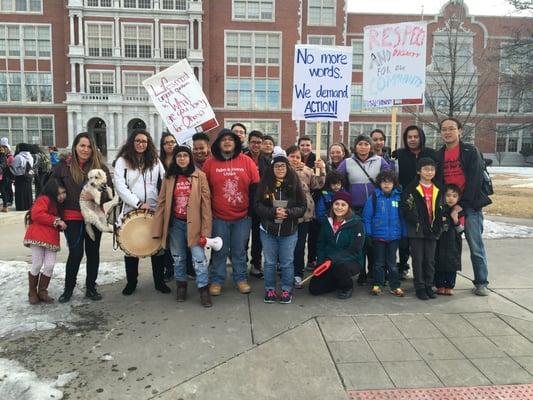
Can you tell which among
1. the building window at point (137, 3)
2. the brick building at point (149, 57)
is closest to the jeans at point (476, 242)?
the brick building at point (149, 57)

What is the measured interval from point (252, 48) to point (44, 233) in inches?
1531

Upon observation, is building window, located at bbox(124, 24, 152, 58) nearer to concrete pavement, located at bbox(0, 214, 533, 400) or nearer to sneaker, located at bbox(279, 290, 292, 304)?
A: concrete pavement, located at bbox(0, 214, 533, 400)

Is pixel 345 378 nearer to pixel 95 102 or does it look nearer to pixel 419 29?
pixel 419 29

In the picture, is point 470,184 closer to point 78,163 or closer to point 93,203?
point 93,203

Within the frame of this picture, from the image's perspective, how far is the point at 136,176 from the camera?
4.95m

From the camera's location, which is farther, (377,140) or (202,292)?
(377,140)

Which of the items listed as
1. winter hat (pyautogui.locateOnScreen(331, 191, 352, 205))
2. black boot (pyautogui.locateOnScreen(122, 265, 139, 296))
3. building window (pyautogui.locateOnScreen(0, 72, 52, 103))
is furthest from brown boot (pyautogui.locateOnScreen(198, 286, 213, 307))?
building window (pyautogui.locateOnScreen(0, 72, 52, 103))

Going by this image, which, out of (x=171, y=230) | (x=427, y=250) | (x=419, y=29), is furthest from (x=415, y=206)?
(x=419, y=29)

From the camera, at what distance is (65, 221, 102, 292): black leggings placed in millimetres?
4738

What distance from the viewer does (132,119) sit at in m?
39.2

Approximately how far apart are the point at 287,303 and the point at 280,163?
1.57 meters

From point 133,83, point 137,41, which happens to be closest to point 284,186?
point 133,83

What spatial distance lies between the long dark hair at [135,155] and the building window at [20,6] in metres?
42.1

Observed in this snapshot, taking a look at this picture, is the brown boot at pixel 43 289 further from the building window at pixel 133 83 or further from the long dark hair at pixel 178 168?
the building window at pixel 133 83
